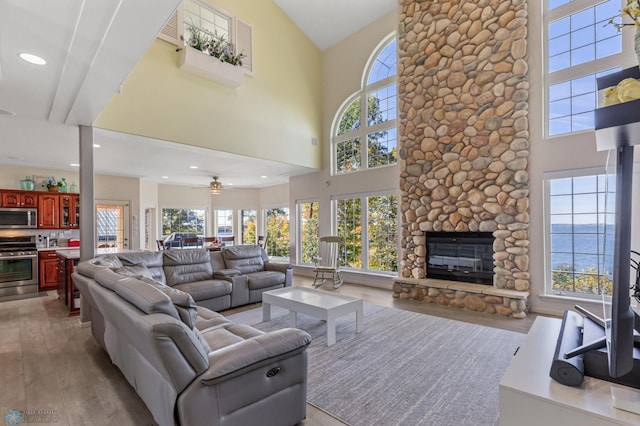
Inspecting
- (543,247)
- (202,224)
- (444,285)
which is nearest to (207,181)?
(202,224)

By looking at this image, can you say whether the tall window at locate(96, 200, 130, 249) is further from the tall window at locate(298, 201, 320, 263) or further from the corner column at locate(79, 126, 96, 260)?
the tall window at locate(298, 201, 320, 263)

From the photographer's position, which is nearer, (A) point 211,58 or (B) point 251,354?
(B) point 251,354

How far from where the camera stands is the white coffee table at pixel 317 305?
338 centimetres

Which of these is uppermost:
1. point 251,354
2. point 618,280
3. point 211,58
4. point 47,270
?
point 211,58

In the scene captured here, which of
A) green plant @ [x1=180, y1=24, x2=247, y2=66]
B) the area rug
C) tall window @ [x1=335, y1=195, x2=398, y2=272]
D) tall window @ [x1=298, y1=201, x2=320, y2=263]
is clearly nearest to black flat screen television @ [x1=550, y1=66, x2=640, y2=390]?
the area rug

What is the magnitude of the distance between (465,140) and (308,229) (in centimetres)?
424

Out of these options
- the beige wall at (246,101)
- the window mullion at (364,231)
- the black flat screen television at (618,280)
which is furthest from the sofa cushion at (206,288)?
the black flat screen television at (618,280)

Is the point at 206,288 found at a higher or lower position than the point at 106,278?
lower

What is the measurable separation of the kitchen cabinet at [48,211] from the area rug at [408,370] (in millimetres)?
5315

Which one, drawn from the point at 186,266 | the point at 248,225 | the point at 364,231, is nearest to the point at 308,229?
the point at 364,231

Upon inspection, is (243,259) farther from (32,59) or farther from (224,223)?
(224,223)

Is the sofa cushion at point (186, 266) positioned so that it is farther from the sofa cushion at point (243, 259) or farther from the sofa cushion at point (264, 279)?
the sofa cushion at point (264, 279)

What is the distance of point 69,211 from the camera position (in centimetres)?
688

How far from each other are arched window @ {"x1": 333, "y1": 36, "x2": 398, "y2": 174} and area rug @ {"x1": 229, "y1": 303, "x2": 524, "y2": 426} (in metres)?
3.51
